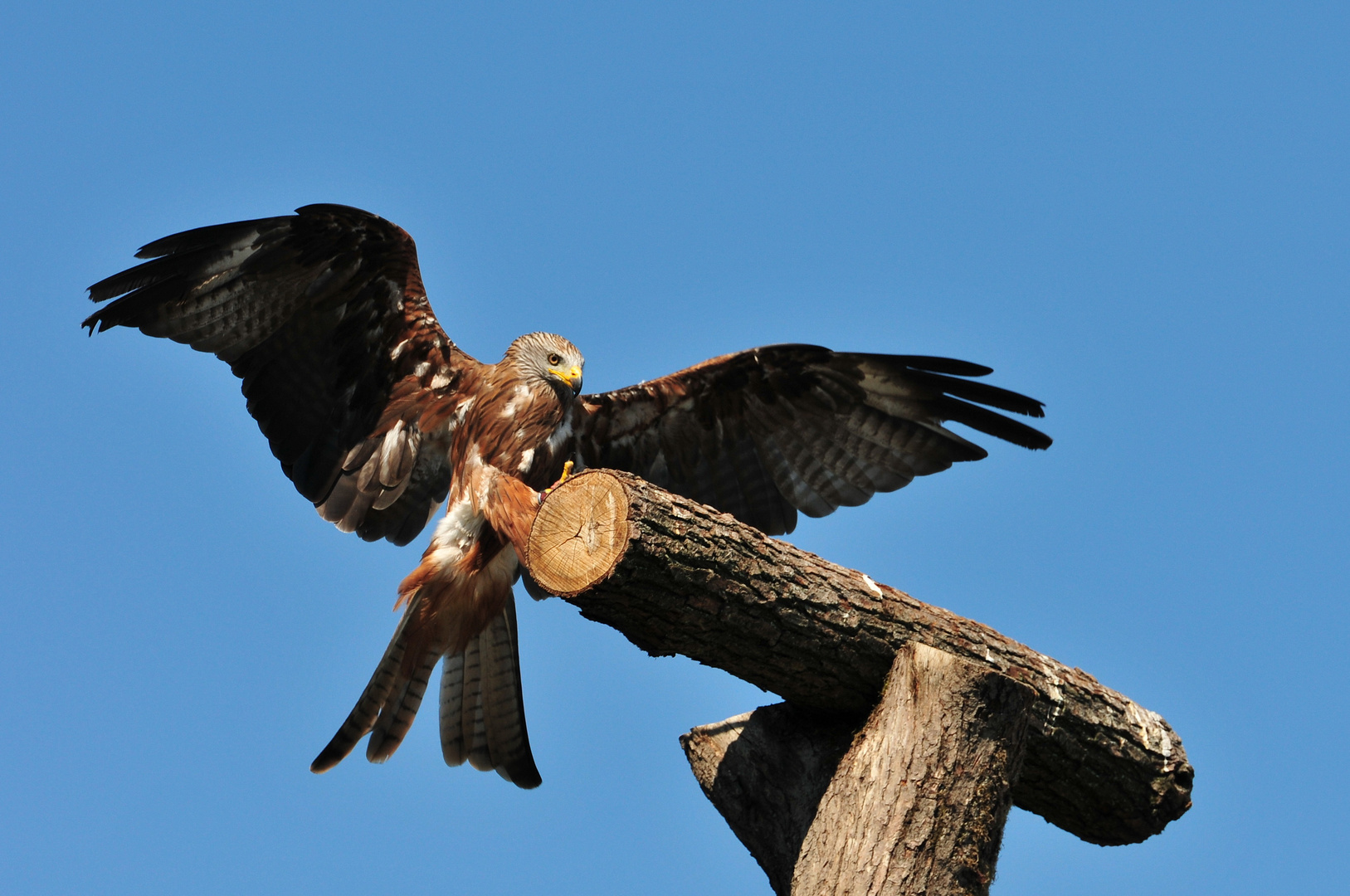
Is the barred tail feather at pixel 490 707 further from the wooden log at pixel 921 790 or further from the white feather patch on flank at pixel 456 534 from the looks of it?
the wooden log at pixel 921 790

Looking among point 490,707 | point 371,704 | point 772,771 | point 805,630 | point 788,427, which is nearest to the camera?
point 805,630

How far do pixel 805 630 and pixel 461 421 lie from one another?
2713mm

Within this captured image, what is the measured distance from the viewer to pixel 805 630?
4.39 m

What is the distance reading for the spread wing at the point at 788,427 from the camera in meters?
6.37

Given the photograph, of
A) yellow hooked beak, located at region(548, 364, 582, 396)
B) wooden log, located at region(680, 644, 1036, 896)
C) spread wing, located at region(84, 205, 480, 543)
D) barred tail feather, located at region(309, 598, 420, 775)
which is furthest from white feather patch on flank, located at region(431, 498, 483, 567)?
wooden log, located at region(680, 644, 1036, 896)

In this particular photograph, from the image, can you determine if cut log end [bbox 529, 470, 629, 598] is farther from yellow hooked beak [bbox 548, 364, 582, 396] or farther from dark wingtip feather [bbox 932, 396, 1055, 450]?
dark wingtip feather [bbox 932, 396, 1055, 450]

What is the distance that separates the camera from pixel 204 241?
5.89 m

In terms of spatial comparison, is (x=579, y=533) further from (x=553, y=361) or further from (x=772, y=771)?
(x=553, y=361)

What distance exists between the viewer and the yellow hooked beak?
612 cm

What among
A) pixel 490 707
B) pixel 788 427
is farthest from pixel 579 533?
pixel 788 427

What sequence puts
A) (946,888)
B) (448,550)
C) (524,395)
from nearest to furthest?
(946,888) < (448,550) < (524,395)

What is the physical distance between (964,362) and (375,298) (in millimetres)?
3289

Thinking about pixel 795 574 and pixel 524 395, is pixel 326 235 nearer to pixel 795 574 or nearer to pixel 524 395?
pixel 524 395

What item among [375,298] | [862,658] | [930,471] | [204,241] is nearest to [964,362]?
[930,471]
